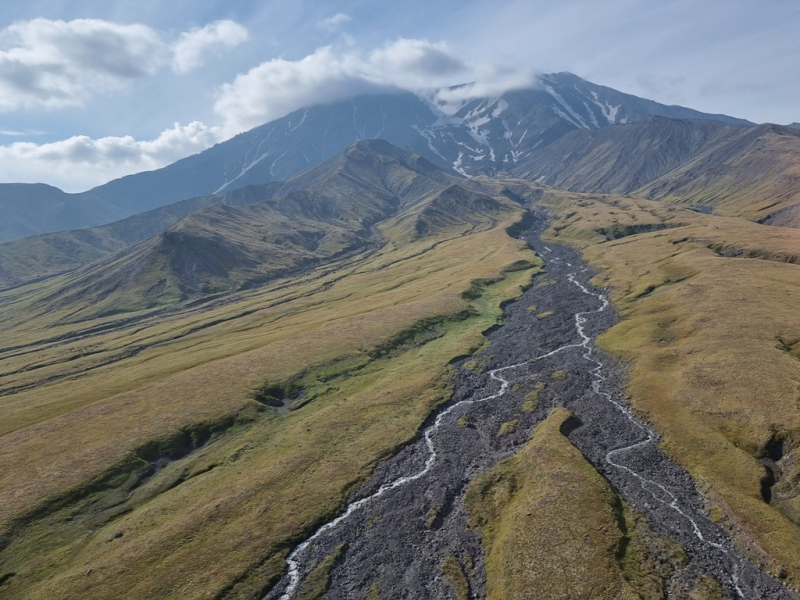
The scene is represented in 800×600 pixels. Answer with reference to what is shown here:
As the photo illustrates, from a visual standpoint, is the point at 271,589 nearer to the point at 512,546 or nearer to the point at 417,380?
the point at 512,546

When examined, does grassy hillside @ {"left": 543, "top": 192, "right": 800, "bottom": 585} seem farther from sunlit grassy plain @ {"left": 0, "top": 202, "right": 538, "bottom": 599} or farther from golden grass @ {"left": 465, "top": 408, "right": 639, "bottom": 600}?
sunlit grassy plain @ {"left": 0, "top": 202, "right": 538, "bottom": 599}

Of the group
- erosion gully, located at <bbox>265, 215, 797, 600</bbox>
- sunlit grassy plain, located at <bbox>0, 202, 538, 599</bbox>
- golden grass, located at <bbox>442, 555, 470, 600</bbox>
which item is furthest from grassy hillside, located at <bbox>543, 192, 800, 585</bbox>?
sunlit grassy plain, located at <bbox>0, 202, 538, 599</bbox>

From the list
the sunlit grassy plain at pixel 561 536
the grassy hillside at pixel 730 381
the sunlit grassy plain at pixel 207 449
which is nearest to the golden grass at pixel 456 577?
the sunlit grassy plain at pixel 561 536

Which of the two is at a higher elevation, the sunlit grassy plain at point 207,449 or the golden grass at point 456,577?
the sunlit grassy plain at point 207,449

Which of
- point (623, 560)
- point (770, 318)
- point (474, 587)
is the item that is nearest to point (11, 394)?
point (474, 587)

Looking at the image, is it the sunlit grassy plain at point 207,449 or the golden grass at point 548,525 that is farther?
the sunlit grassy plain at point 207,449

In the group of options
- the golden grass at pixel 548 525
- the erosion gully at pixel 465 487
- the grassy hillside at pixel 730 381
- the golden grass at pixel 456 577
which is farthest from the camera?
the grassy hillside at pixel 730 381

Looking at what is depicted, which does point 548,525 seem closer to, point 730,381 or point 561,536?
point 561,536

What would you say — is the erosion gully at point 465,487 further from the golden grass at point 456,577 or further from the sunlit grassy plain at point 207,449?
the sunlit grassy plain at point 207,449
